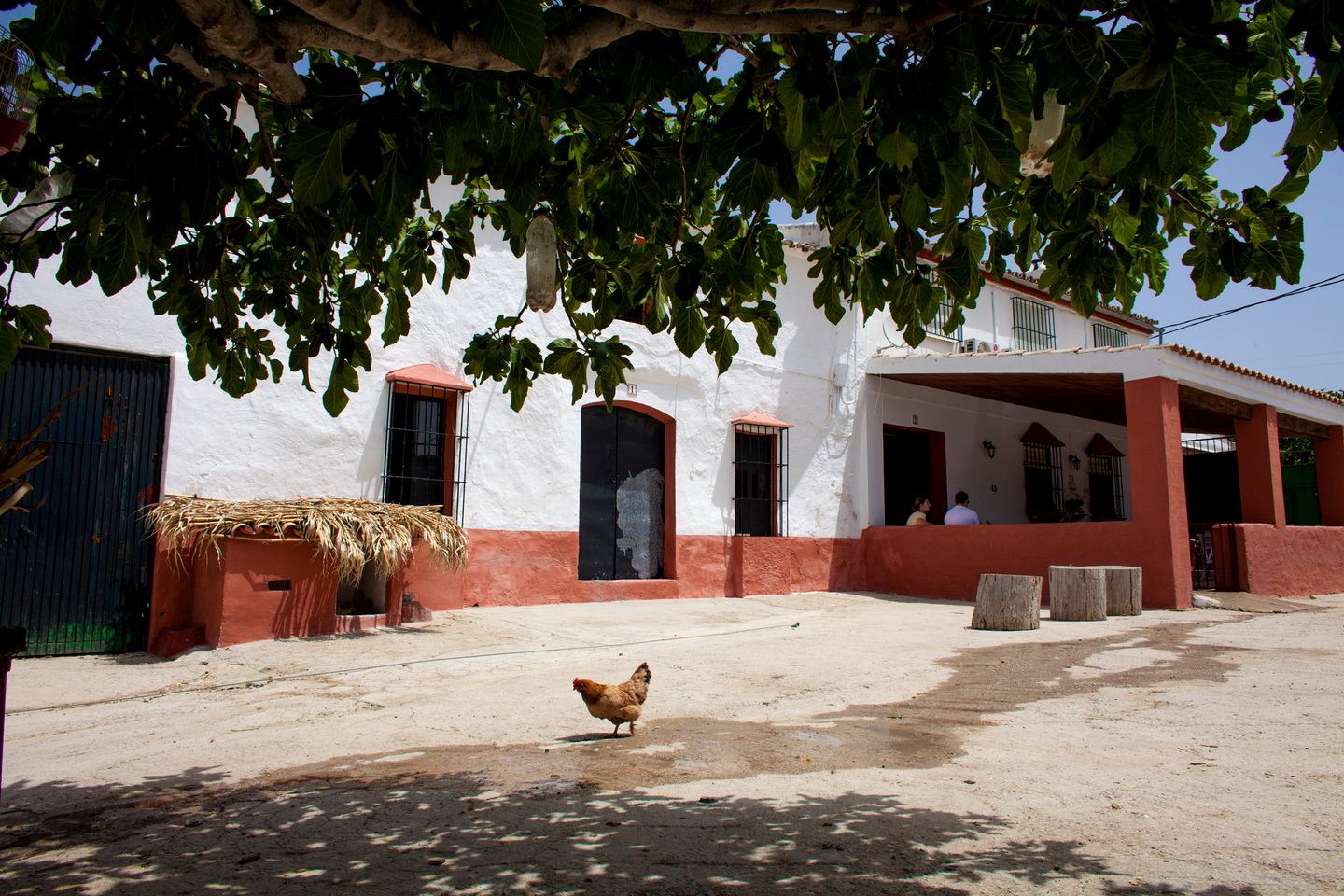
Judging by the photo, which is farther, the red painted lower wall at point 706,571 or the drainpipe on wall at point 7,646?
the red painted lower wall at point 706,571

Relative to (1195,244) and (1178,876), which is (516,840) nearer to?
(1178,876)

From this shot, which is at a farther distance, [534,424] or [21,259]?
[534,424]

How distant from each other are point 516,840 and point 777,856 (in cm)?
87

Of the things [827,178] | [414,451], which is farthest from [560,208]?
[414,451]

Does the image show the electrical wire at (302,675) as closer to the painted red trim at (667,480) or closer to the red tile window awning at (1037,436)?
the painted red trim at (667,480)

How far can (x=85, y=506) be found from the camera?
7.76m

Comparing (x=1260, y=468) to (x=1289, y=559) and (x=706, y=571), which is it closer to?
(x=1289, y=559)

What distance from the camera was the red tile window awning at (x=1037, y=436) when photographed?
1641cm

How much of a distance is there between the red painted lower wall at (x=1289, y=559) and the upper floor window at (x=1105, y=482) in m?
4.90

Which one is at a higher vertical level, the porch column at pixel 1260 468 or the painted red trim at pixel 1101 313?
the painted red trim at pixel 1101 313

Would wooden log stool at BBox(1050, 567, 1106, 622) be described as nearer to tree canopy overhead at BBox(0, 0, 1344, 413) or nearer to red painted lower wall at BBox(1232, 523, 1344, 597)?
red painted lower wall at BBox(1232, 523, 1344, 597)

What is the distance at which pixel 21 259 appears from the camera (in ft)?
10.6

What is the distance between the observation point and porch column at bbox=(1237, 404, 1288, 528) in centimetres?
1225

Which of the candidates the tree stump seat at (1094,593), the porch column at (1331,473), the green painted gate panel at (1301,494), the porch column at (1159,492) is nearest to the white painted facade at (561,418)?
the porch column at (1159,492)
